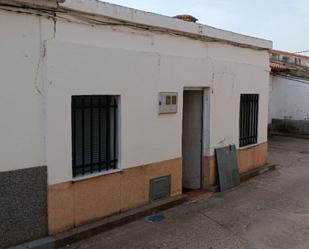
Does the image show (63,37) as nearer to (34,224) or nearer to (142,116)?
(142,116)

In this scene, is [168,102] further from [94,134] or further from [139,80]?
[94,134]

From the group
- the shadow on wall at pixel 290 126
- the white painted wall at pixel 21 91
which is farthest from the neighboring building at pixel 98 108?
the shadow on wall at pixel 290 126

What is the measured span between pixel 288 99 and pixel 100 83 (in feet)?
48.4

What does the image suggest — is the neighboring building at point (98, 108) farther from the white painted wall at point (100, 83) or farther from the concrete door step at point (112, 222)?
the concrete door step at point (112, 222)

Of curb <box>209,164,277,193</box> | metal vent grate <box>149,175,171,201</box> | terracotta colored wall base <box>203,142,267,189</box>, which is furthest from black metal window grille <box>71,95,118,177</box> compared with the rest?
curb <box>209,164,277,193</box>

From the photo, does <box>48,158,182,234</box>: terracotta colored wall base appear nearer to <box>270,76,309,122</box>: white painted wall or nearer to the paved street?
the paved street

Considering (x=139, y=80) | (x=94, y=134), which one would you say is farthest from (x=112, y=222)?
(x=139, y=80)

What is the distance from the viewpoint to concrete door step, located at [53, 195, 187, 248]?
5891 mm

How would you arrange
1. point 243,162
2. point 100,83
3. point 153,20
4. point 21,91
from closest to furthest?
point 21,91 → point 100,83 → point 153,20 → point 243,162

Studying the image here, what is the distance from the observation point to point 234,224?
279 inches

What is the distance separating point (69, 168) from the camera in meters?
6.04

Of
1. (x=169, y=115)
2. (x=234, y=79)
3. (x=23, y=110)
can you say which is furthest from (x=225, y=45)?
(x=23, y=110)

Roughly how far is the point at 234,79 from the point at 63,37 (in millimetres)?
4971

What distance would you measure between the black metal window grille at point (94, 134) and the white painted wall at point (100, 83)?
19 cm
